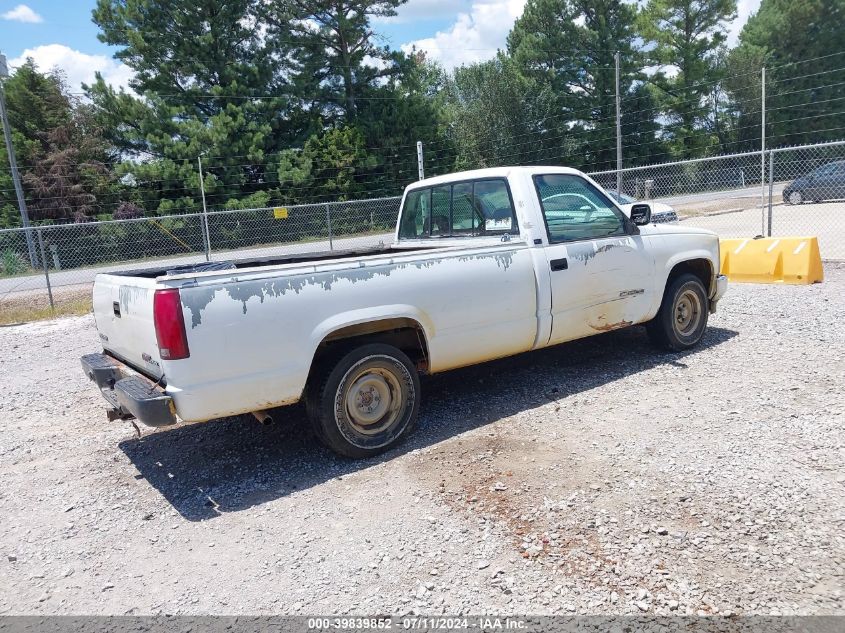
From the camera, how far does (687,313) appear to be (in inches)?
254

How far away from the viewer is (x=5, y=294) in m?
14.8

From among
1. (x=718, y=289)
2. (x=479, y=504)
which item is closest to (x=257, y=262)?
(x=479, y=504)

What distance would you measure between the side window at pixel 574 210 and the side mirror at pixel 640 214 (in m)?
0.19

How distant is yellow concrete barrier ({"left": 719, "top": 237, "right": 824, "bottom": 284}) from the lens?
9156 mm

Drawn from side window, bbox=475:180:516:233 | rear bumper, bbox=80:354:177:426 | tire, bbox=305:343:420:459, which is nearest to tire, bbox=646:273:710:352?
side window, bbox=475:180:516:233

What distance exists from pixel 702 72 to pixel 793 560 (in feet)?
163

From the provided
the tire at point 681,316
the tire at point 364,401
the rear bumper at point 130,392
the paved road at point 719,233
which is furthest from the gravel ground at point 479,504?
the paved road at point 719,233

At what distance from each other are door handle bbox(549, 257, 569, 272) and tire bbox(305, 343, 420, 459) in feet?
4.96

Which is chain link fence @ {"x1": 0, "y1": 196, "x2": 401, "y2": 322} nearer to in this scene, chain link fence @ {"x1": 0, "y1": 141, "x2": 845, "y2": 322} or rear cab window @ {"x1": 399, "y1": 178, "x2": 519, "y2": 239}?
chain link fence @ {"x1": 0, "y1": 141, "x2": 845, "y2": 322}

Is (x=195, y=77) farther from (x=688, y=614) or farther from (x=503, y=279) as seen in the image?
(x=688, y=614)

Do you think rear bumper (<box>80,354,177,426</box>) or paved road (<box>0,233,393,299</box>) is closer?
rear bumper (<box>80,354,177,426</box>)

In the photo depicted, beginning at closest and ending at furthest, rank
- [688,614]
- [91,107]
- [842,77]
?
1. [688,614]
2. [91,107]
3. [842,77]

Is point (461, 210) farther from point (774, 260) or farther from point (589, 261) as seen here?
point (774, 260)

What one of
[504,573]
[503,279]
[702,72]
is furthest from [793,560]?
[702,72]
